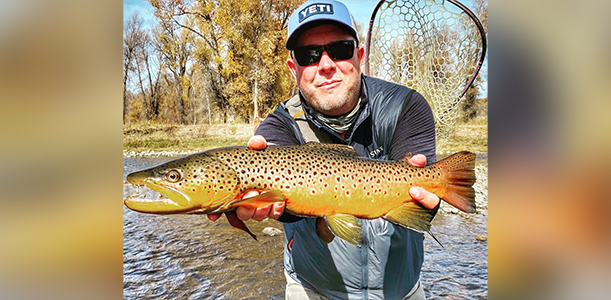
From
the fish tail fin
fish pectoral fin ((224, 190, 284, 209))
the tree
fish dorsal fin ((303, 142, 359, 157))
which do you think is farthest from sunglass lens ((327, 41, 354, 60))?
the tree

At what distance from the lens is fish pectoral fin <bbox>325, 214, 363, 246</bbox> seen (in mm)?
1630

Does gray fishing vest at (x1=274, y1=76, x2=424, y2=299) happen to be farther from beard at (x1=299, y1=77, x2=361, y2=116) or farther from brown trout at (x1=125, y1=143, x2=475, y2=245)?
brown trout at (x1=125, y1=143, x2=475, y2=245)

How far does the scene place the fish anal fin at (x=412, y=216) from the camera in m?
1.65

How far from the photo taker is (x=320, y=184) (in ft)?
5.47

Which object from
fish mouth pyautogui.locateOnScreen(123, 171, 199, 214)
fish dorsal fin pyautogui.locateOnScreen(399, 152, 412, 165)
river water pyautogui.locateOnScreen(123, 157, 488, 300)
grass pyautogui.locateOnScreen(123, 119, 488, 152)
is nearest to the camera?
fish mouth pyautogui.locateOnScreen(123, 171, 199, 214)

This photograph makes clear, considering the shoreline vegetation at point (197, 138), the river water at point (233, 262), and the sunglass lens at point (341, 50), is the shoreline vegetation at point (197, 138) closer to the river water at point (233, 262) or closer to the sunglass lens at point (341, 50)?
the river water at point (233, 262)

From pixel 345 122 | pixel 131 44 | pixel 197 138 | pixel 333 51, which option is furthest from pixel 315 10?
pixel 131 44

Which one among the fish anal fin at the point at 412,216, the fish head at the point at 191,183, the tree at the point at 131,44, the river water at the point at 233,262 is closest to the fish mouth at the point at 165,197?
the fish head at the point at 191,183

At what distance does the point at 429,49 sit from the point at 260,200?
209 inches

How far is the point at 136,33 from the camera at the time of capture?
20281 millimetres

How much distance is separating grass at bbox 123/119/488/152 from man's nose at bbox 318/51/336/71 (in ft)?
46.1
